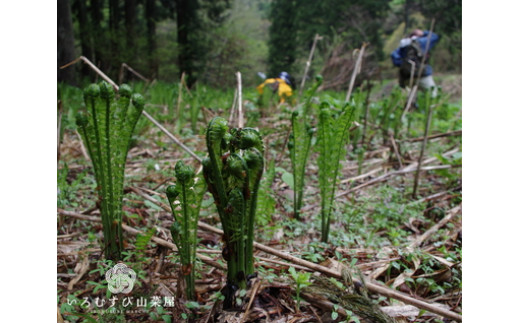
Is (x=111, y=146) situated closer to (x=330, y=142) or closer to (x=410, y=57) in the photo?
(x=330, y=142)

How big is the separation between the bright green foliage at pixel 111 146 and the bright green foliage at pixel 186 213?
10.5 inches

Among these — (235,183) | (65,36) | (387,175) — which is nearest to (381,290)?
(235,183)

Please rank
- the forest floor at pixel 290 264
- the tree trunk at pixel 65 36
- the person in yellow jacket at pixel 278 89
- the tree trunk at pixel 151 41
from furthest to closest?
the tree trunk at pixel 151 41
the tree trunk at pixel 65 36
the person in yellow jacket at pixel 278 89
the forest floor at pixel 290 264

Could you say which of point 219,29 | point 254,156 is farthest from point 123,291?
point 219,29

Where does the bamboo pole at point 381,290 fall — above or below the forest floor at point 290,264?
above

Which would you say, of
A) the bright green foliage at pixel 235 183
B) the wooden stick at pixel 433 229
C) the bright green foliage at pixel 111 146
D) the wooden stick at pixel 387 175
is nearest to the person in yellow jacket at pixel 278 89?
the wooden stick at pixel 387 175

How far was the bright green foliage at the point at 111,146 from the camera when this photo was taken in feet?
3.23

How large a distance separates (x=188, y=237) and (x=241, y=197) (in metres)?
0.20

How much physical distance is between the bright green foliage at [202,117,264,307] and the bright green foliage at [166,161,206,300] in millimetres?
71

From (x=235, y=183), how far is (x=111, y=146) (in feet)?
1.54

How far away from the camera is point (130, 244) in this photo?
116 cm

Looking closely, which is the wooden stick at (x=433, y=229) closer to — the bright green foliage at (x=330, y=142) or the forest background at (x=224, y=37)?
the bright green foliage at (x=330, y=142)

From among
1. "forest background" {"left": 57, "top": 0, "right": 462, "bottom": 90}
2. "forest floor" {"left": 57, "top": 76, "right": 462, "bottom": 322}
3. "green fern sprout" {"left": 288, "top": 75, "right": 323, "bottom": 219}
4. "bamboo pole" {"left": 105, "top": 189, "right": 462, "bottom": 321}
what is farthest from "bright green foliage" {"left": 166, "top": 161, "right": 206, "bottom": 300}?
"forest background" {"left": 57, "top": 0, "right": 462, "bottom": 90}

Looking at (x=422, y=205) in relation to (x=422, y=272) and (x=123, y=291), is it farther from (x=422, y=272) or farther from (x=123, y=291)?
(x=123, y=291)
